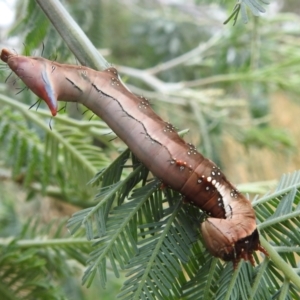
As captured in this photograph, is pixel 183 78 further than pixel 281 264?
Yes

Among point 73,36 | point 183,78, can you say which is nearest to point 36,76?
point 73,36

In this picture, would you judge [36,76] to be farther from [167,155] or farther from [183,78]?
[183,78]

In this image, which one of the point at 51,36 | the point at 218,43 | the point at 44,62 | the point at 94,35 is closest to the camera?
the point at 44,62

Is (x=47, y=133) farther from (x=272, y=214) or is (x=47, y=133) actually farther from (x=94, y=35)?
(x=94, y=35)

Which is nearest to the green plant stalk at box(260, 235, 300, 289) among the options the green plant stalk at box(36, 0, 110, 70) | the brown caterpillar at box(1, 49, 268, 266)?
the brown caterpillar at box(1, 49, 268, 266)

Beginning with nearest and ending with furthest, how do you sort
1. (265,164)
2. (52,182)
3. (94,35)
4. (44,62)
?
1. (44,62)
2. (52,182)
3. (94,35)
4. (265,164)

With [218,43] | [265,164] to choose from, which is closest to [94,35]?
[218,43]

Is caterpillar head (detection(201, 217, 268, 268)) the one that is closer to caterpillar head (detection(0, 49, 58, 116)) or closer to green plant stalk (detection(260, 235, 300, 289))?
green plant stalk (detection(260, 235, 300, 289))

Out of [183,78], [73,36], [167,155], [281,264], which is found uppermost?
[183,78]
